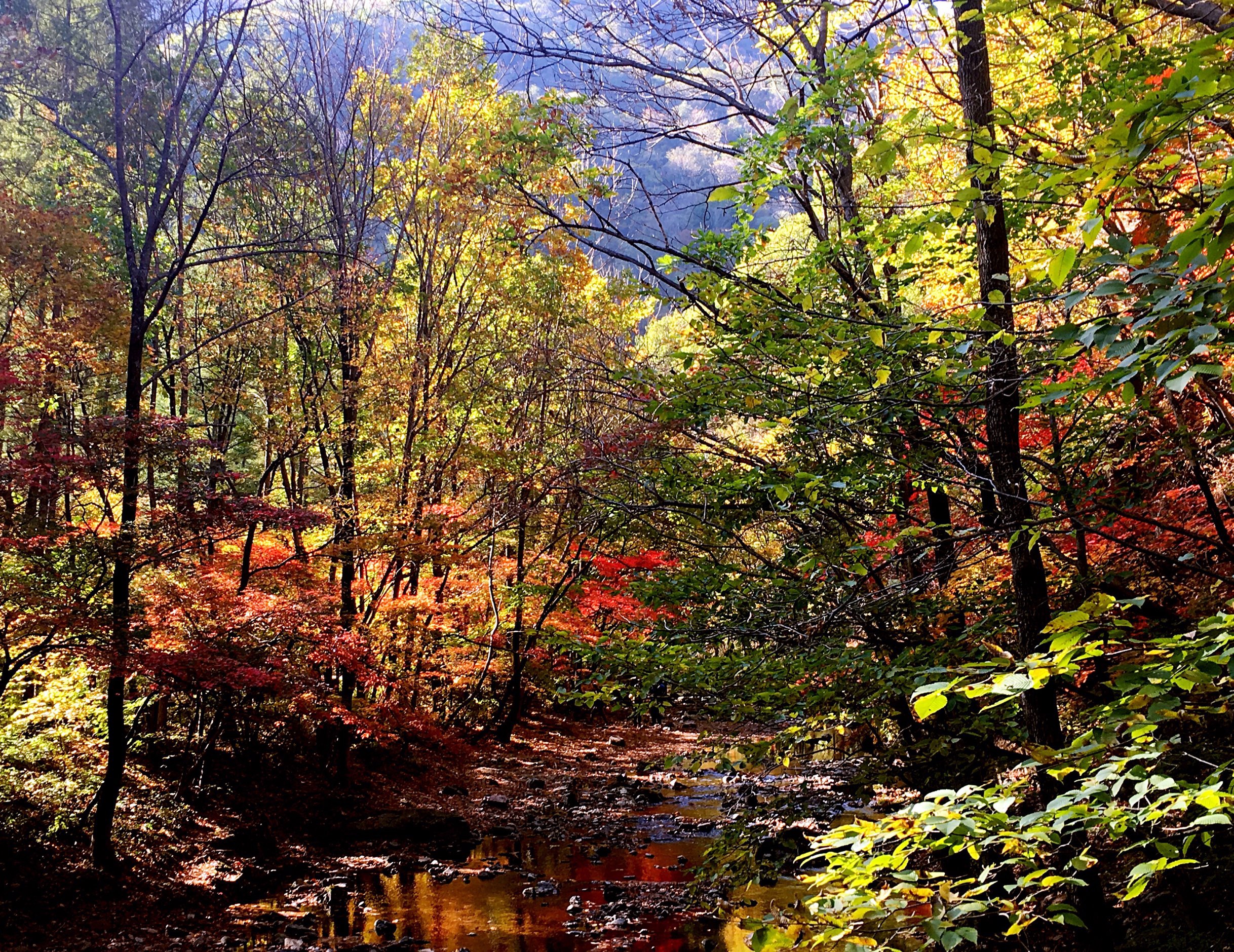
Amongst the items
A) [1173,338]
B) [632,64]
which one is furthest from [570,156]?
[1173,338]

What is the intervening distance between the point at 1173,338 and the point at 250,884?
35.3 ft

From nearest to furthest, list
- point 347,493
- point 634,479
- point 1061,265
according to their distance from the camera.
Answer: point 1061,265, point 634,479, point 347,493

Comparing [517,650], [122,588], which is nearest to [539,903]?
[122,588]

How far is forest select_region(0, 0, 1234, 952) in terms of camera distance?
8.87 ft

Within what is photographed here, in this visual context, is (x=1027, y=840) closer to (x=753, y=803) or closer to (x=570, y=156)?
(x=570, y=156)

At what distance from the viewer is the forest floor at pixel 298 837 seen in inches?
309

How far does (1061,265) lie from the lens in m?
1.71

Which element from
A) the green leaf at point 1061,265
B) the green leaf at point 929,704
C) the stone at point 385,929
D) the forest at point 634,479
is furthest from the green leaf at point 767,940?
the stone at point 385,929

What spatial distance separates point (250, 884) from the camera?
30.6 ft

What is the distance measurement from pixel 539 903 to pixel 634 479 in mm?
6134

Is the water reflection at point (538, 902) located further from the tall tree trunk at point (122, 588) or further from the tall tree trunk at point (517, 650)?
the tall tree trunk at point (517, 650)

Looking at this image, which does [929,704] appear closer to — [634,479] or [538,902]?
[634,479]

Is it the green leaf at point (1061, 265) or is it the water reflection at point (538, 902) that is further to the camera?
the water reflection at point (538, 902)

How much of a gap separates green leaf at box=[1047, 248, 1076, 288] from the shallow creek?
22.1 feet
